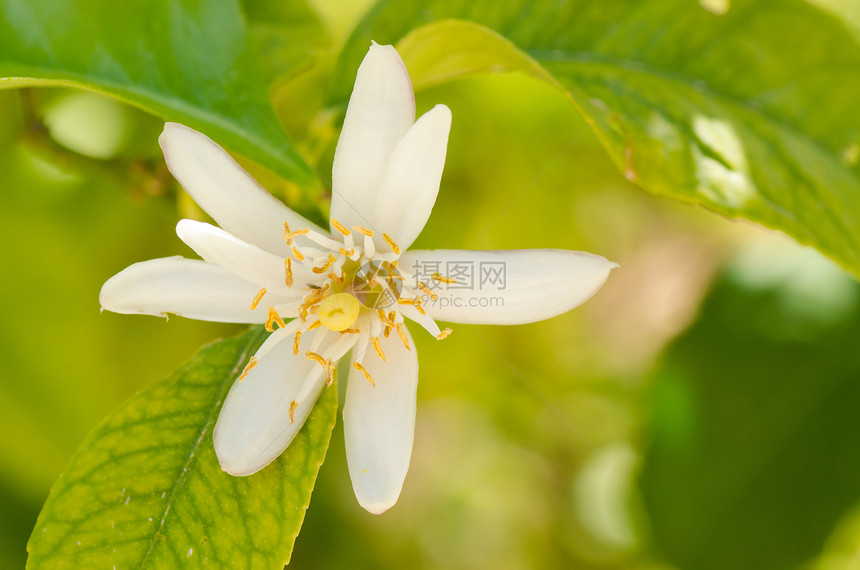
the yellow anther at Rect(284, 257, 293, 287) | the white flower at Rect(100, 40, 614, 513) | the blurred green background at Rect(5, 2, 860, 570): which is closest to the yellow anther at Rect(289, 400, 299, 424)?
the white flower at Rect(100, 40, 614, 513)

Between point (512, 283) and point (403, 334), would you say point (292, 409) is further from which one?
point (512, 283)

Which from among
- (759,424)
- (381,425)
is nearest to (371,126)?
(381,425)

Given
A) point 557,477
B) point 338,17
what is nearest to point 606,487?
point 557,477

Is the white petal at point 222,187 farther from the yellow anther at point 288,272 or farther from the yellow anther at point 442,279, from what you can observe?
the yellow anther at point 442,279

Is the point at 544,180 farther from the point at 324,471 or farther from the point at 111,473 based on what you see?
the point at 111,473

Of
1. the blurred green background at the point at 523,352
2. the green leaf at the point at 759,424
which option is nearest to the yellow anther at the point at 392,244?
the blurred green background at the point at 523,352

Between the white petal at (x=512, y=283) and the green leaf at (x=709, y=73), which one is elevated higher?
the green leaf at (x=709, y=73)
